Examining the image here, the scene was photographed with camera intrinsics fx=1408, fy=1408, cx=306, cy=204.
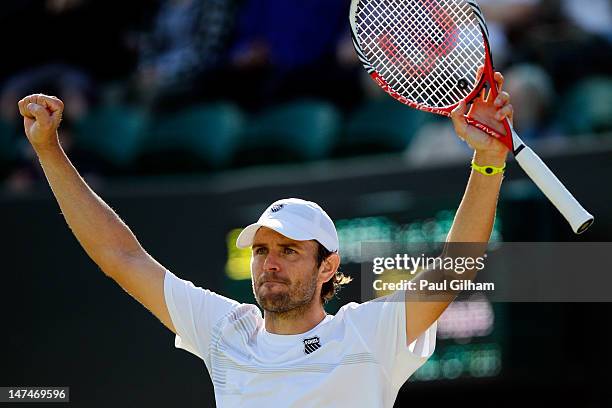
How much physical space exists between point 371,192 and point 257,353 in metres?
3.29

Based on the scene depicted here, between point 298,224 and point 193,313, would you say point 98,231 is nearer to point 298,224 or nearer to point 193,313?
point 193,313

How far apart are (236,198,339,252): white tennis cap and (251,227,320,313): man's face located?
38 millimetres

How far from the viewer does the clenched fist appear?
435 cm

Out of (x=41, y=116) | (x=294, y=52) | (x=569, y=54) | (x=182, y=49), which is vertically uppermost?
(x=182, y=49)

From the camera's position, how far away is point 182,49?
937 cm

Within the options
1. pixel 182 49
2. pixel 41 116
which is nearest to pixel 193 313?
pixel 41 116

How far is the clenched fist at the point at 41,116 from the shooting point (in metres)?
4.35

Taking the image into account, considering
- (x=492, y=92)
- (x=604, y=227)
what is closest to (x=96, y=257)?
(x=492, y=92)

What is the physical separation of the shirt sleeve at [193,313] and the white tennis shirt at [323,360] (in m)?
0.03

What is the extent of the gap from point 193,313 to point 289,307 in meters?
0.35

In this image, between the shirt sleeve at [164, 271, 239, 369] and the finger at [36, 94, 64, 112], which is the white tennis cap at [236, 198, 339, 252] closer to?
the shirt sleeve at [164, 271, 239, 369]

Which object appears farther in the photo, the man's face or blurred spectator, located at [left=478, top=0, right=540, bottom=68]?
blurred spectator, located at [left=478, top=0, right=540, bottom=68]

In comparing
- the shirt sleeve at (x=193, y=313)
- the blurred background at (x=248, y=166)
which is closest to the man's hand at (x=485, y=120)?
the shirt sleeve at (x=193, y=313)

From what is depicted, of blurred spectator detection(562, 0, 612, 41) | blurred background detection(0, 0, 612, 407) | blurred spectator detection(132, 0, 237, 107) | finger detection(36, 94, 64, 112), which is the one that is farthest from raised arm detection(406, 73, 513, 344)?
blurred spectator detection(132, 0, 237, 107)
